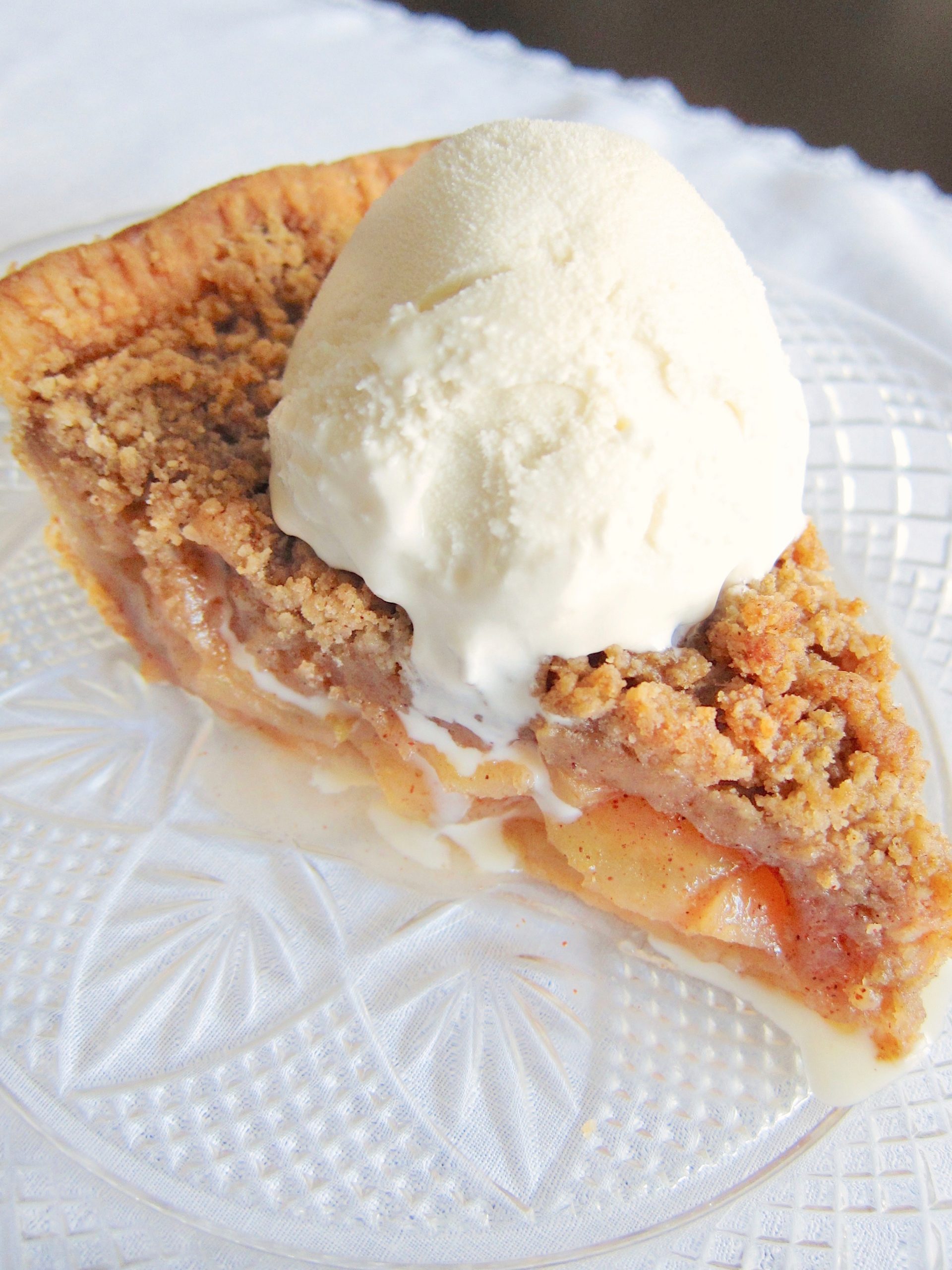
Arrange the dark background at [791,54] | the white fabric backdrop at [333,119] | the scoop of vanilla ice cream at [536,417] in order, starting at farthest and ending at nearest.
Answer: the dark background at [791,54] < the white fabric backdrop at [333,119] < the scoop of vanilla ice cream at [536,417]

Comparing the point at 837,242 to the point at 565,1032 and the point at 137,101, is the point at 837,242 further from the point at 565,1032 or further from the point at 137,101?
the point at 565,1032

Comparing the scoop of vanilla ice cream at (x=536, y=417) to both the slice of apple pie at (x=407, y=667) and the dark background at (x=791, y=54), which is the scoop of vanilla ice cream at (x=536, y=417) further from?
the dark background at (x=791, y=54)

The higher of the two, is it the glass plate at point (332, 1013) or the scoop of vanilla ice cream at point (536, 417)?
the scoop of vanilla ice cream at point (536, 417)

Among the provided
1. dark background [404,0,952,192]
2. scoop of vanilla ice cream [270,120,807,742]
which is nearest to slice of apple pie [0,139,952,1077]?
scoop of vanilla ice cream [270,120,807,742]

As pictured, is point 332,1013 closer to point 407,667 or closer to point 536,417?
point 407,667

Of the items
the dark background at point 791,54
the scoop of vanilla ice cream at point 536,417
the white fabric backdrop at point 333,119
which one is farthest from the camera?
the dark background at point 791,54

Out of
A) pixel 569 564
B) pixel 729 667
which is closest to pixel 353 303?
pixel 569 564

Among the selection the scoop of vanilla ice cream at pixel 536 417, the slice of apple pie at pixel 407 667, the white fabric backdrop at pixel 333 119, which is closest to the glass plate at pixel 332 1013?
the slice of apple pie at pixel 407 667

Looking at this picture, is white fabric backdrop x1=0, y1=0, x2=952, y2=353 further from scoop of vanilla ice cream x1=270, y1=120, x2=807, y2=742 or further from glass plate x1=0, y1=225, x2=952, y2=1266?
scoop of vanilla ice cream x1=270, y1=120, x2=807, y2=742
